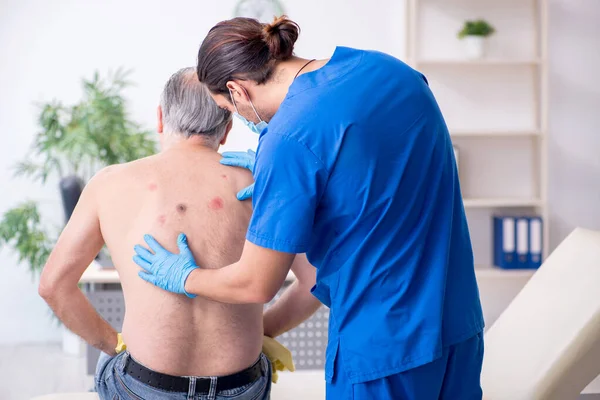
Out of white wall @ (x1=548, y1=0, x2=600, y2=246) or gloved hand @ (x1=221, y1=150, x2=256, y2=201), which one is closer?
gloved hand @ (x1=221, y1=150, x2=256, y2=201)

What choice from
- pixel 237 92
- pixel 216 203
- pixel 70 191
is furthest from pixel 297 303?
pixel 70 191

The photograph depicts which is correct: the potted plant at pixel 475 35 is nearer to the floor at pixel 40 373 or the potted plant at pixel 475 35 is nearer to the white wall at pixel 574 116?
the white wall at pixel 574 116

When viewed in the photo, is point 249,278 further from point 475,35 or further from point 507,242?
point 475,35

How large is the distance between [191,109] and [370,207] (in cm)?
49

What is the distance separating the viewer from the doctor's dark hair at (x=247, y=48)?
3.95 ft

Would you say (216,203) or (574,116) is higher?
(216,203)

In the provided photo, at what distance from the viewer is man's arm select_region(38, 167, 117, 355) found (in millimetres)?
1418

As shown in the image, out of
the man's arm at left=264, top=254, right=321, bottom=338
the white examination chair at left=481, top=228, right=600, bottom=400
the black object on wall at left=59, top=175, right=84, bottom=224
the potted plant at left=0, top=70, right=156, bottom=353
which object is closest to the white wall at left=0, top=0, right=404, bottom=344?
the potted plant at left=0, top=70, right=156, bottom=353

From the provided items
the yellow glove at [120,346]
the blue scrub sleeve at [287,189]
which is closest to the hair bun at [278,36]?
the blue scrub sleeve at [287,189]

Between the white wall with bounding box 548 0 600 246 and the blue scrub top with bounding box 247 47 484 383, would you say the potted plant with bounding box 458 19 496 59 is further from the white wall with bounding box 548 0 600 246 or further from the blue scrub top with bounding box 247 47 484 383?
the blue scrub top with bounding box 247 47 484 383

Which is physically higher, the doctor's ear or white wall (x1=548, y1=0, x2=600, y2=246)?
the doctor's ear

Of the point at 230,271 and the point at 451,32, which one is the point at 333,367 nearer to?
the point at 230,271

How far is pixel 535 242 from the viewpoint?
11.4 feet

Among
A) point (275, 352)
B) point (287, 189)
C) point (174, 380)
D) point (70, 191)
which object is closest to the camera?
point (287, 189)
